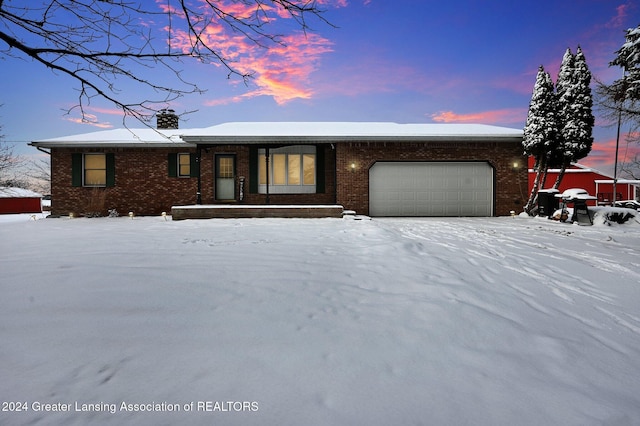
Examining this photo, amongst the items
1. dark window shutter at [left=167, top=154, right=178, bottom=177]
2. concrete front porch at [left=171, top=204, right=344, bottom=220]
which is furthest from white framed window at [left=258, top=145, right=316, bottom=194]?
dark window shutter at [left=167, top=154, right=178, bottom=177]

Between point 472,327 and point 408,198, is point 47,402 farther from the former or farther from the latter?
point 408,198

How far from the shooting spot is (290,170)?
1350 cm

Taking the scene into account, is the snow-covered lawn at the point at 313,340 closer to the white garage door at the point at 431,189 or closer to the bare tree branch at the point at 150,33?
the bare tree branch at the point at 150,33

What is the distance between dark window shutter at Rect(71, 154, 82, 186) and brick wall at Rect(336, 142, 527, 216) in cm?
1129

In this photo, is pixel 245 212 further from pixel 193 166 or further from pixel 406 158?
pixel 406 158

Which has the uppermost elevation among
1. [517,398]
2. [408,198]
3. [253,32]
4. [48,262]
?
[253,32]

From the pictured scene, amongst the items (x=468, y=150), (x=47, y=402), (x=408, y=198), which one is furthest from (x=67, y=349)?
(x=468, y=150)

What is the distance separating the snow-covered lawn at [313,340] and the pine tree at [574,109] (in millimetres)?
10418

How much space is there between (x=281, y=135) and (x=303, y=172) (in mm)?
2144

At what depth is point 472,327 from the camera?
2.63 m

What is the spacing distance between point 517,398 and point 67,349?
2850mm

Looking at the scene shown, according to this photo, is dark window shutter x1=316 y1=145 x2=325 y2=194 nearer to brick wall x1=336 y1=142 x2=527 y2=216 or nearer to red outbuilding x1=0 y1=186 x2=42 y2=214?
brick wall x1=336 y1=142 x2=527 y2=216

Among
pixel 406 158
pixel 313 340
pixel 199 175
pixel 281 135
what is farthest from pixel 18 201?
pixel 313 340

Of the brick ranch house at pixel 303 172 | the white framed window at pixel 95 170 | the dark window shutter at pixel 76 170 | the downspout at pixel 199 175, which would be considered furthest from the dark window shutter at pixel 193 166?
the dark window shutter at pixel 76 170
